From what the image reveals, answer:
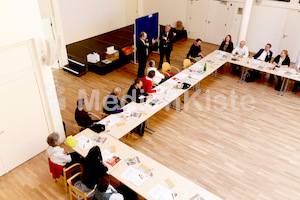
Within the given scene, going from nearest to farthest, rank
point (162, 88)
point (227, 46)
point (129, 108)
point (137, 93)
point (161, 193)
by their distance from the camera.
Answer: point (161, 193) < point (129, 108) < point (137, 93) < point (162, 88) < point (227, 46)

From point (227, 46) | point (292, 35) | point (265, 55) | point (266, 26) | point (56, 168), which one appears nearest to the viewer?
point (56, 168)

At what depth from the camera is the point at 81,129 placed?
6.37 m

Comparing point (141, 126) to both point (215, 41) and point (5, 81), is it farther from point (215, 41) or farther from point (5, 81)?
point (215, 41)

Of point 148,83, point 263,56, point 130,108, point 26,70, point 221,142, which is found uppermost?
point 26,70

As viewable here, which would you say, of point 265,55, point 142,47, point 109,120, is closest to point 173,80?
point 142,47

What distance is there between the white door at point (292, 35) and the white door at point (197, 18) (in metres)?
3.84

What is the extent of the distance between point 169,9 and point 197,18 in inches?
73.9

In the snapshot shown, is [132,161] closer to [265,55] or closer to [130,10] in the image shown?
[265,55]

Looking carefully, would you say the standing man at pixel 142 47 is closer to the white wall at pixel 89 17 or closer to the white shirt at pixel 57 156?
the white wall at pixel 89 17

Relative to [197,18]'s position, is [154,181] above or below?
below

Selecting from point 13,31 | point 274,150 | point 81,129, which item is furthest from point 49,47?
point 274,150

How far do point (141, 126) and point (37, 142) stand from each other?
2.65m

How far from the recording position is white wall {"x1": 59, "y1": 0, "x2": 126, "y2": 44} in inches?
460

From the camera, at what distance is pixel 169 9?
556 inches
